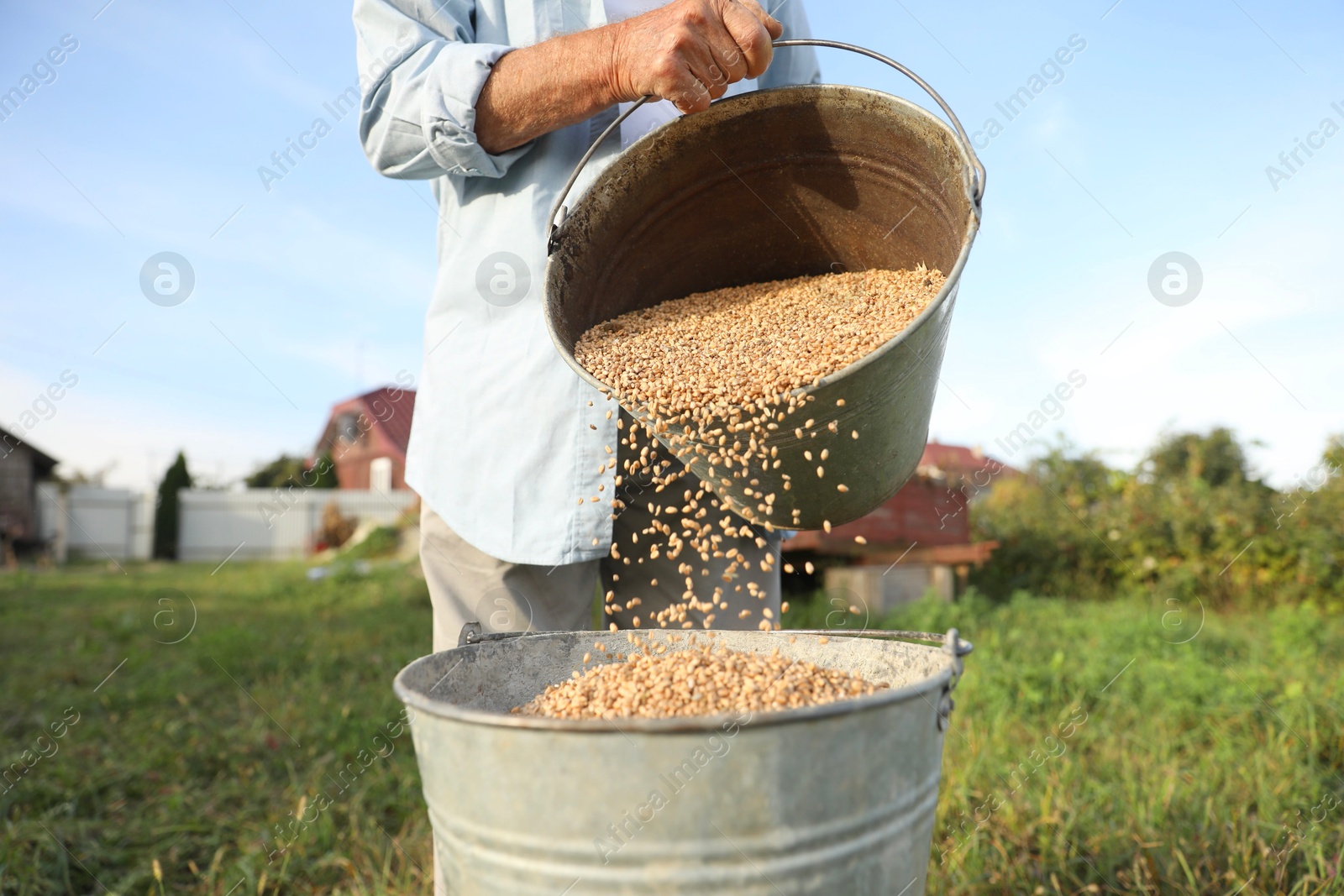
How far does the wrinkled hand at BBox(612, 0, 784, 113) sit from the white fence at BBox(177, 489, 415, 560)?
2046cm

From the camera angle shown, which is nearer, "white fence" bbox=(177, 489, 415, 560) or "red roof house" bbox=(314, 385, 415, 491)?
"red roof house" bbox=(314, 385, 415, 491)

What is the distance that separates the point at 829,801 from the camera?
112 centimetres

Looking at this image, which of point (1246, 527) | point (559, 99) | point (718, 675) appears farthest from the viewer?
point (1246, 527)

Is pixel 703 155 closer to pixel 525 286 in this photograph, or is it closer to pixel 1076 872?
pixel 525 286

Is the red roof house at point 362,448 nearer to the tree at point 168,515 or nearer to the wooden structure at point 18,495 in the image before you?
the tree at point 168,515

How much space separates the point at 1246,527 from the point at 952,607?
2.58 m

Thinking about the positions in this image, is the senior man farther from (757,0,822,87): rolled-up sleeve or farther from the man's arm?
(757,0,822,87): rolled-up sleeve

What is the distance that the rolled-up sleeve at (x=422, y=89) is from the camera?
Result: 5.84 ft

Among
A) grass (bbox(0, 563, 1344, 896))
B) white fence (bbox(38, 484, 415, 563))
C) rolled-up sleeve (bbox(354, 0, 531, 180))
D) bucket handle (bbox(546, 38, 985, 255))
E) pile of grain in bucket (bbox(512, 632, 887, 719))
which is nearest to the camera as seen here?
pile of grain in bucket (bbox(512, 632, 887, 719))

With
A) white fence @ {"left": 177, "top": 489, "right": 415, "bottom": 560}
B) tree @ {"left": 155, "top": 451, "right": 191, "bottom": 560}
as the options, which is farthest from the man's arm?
tree @ {"left": 155, "top": 451, "right": 191, "bottom": 560}

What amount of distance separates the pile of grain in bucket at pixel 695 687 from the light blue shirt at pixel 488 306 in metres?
0.39

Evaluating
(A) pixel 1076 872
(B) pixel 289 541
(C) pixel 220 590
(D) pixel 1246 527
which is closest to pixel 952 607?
(D) pixel 1246 527

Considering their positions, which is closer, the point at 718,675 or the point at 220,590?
the point at 718,675

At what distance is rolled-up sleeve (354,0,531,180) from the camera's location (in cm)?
178
